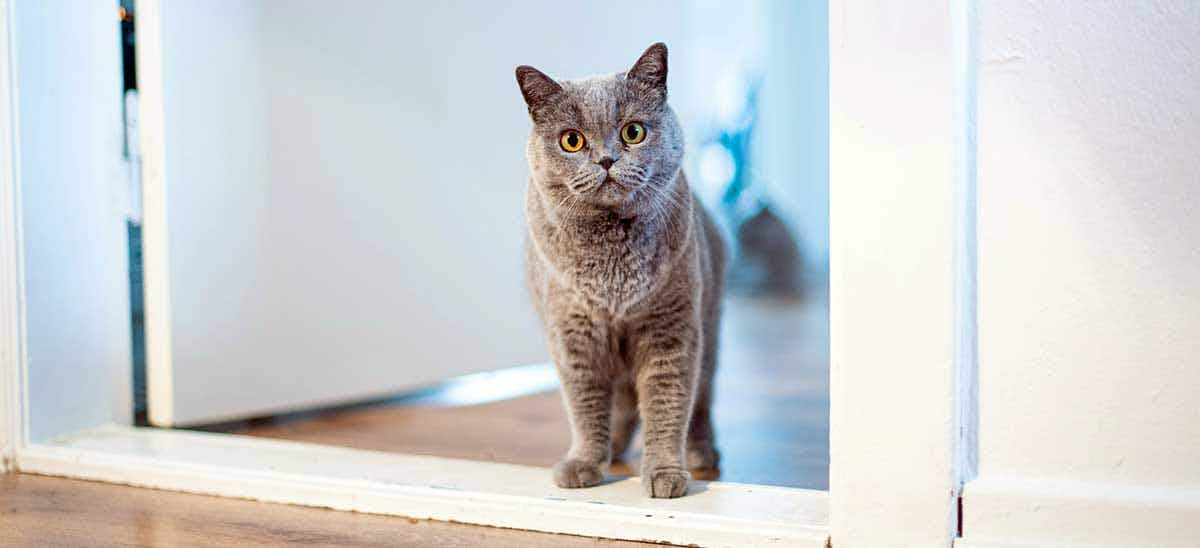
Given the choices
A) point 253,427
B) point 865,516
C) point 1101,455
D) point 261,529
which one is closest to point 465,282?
point 253,427

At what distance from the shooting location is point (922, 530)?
0.98 meters

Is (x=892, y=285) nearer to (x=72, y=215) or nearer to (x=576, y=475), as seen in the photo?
(x=576, y=475)

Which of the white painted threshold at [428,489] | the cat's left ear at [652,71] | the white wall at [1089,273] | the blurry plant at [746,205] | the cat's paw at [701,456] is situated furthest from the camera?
the blurry plant at [746,205]

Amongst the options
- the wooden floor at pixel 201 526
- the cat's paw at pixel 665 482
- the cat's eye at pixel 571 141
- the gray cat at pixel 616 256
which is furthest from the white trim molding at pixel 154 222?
the cat's paw at pixel 665 482

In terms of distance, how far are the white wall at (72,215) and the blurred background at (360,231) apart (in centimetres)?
4

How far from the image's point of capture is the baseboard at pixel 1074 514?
914 mm

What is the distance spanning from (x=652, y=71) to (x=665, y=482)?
1.68 ft

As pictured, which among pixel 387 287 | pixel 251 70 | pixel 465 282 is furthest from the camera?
pixel 465 282

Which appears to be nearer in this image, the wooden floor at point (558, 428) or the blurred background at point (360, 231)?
the wooden floor at point (558, 428)

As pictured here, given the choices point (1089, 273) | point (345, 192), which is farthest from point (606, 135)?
point (345, 192)

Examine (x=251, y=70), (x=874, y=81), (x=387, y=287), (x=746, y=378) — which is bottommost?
(x=746, y=378)

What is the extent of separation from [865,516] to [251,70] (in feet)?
4.50

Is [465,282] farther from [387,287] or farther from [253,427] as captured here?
[253,427]

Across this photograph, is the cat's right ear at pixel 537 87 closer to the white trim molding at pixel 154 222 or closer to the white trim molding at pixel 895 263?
the white trim molding at pixel 895 263
